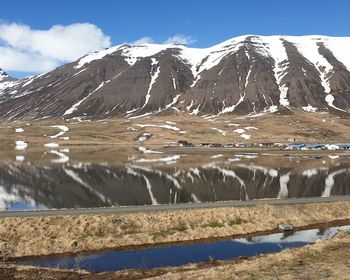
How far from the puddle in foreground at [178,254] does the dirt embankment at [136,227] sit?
1891 mm

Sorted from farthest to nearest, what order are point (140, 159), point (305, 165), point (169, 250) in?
1. point (140, 159)
2. point (305, 165)
3. point (169, 250)

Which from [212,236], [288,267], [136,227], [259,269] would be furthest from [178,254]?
[288,267]

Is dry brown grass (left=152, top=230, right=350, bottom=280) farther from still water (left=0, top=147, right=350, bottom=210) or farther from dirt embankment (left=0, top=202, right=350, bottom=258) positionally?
still water (left=0, top=147, right=350, bottom=210)

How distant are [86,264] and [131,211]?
1542cm

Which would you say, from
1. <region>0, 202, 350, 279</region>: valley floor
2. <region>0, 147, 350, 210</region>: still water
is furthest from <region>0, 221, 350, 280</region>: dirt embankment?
<region>0, 147, 350, 210</region>: still water

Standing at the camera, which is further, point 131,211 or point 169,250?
point 131,211

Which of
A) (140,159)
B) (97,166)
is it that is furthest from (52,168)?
(140,159)

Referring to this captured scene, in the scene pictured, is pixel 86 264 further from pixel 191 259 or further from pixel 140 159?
pixel 140 159

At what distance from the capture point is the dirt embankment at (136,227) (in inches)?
1836

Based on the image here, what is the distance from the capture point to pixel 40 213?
5591 centimetres

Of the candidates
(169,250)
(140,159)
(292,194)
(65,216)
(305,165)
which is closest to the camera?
(169,250)

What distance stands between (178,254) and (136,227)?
8442 millimetres

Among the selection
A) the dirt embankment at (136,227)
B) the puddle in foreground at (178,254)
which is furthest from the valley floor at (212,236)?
the puddle in foreground at (178,254)

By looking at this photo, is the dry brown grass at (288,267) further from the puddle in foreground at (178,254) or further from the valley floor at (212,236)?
the puddle in foreground at (178,254)
